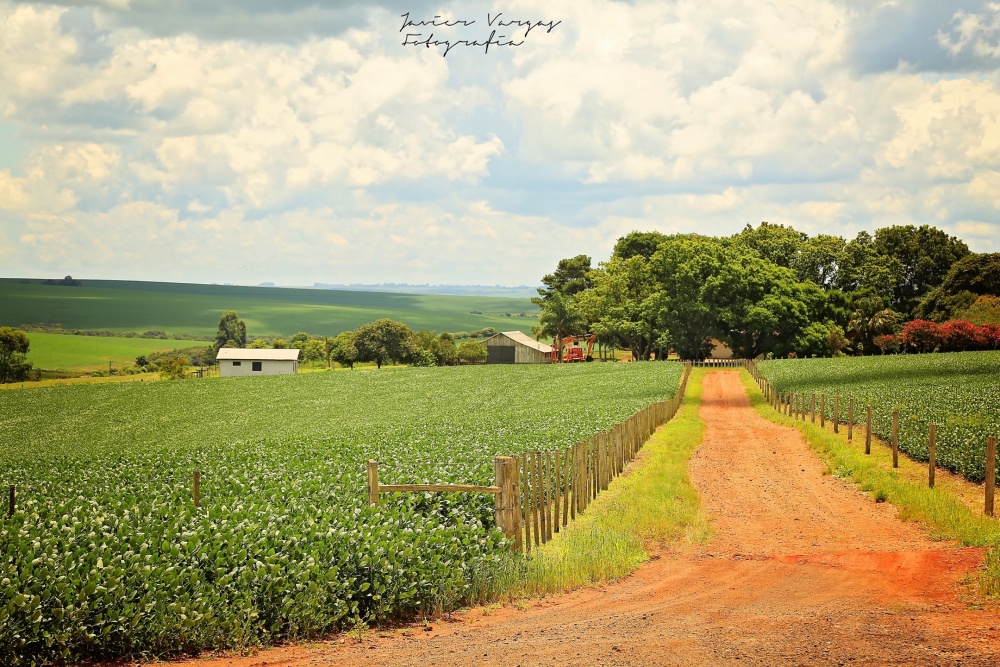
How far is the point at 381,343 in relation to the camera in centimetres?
12975

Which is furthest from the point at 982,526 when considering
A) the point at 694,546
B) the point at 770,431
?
the point at 770,431

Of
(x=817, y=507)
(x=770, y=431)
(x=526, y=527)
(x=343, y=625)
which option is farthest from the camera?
(x=770, y=431)

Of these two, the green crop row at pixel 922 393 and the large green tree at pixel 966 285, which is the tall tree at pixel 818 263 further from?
the green crop row at pixel 922 393

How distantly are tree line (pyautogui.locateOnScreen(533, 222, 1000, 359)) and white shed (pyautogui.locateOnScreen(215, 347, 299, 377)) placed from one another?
35.9 metres

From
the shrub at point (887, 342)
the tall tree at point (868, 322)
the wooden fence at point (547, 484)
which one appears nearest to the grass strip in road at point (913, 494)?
the wooden fence at point (547, 484)

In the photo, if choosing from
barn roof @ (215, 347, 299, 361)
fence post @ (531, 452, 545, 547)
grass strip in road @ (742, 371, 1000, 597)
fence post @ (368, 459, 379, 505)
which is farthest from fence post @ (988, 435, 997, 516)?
barn roof @ (215, 347, 299, 361)

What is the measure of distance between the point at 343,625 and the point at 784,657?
535cm

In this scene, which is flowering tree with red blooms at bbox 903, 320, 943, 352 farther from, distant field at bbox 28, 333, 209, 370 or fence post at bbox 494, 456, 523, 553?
distant field at bbox 28, 333, 209, 370

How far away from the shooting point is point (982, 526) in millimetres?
16562

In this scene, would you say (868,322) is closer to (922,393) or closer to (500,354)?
(500,354)

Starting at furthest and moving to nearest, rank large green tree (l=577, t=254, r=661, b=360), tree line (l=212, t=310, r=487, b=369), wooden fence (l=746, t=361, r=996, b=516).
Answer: tree line (l=212, t=310, r=487, b=369)
large green tree (l=577, t=254, r=661, b=360)
wooden fence (l=746, t=361, r=996, b=516)

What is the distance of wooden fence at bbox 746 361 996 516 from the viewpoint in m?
17.9

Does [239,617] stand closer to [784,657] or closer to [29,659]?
[29,659]

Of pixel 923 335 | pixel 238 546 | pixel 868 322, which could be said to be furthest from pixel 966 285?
pixel 238 546
